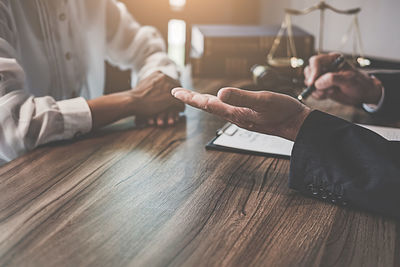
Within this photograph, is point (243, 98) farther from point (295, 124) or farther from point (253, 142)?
point (253, 142)

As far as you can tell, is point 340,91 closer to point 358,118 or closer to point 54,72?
point 358,118

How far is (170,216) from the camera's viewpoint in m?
0.66

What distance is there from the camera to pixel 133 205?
2.28 ft

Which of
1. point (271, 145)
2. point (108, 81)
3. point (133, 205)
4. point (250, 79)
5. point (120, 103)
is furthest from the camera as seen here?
point (108, 81)

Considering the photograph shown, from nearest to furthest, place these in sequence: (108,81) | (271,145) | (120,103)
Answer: (271,145) < (120,103) < (108,81)

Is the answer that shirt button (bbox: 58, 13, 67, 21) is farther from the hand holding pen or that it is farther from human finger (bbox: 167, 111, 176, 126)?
the hand holding pen

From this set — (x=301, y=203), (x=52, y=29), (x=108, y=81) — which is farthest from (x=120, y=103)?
(x=108, y=81)

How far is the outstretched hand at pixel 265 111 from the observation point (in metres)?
0.74

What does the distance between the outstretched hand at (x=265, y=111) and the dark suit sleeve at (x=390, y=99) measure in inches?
23.9

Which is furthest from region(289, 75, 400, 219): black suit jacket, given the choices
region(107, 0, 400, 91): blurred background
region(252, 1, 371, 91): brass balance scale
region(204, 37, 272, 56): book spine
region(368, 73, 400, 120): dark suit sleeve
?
region(107, 0, 400, 91): blurred background

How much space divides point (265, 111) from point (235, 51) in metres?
1.05

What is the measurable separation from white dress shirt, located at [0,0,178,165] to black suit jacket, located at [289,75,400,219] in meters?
0.56

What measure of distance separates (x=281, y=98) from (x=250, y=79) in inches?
39.7

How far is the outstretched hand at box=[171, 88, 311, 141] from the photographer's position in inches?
29.3
